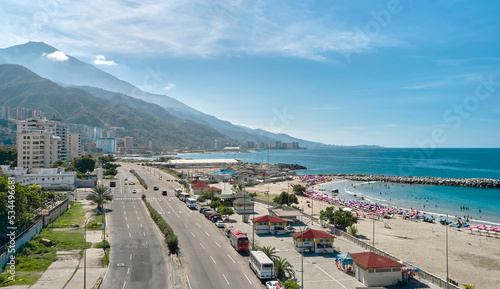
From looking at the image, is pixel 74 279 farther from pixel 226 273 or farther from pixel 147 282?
pixel 226 273

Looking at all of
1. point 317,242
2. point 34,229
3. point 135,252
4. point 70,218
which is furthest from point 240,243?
point 70,218

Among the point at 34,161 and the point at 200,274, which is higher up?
the point at 34,161

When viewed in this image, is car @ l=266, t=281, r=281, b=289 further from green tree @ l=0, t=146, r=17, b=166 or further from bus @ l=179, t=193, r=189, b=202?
green tree @ l=0, t=146, r=17, b=166

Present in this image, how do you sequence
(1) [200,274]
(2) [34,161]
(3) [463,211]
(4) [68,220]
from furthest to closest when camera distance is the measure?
(2) [34,161]
(3) [463,211]
(4) [68,220]
(1) [200,274]

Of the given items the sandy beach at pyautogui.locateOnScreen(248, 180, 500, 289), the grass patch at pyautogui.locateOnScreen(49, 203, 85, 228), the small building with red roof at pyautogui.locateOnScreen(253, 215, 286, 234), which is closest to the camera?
the sandy beach at pyautogui.locateOnScreen(248, 180, 500, 289)

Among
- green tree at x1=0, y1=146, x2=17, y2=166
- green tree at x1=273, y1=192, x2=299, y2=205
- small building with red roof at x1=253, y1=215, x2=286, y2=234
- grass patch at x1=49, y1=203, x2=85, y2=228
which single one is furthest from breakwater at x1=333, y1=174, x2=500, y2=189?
green tree at x1=0, y1=146, x2=17, y2=166

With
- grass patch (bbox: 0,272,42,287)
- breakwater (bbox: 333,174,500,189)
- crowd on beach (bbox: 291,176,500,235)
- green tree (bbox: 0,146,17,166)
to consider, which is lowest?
crowd on beach (bbox: 291,176,500,235)

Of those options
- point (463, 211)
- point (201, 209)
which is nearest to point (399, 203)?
A: point (463, 211)
